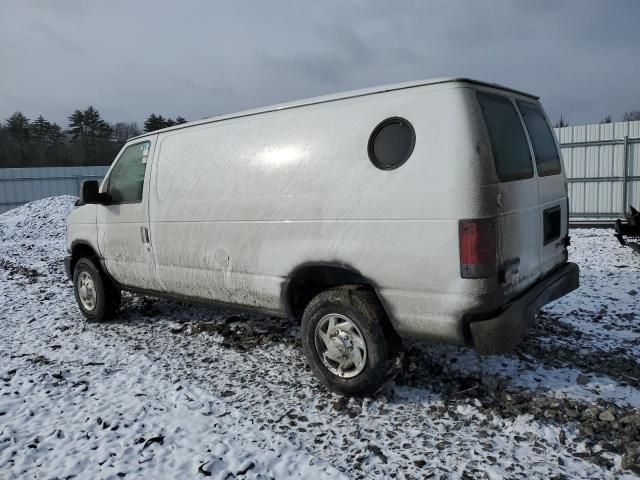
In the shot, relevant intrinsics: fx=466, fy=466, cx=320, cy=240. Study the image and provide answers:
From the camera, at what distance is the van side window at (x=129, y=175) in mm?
5070

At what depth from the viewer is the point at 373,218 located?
3254mm

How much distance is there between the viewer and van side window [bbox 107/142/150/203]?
5070 mm

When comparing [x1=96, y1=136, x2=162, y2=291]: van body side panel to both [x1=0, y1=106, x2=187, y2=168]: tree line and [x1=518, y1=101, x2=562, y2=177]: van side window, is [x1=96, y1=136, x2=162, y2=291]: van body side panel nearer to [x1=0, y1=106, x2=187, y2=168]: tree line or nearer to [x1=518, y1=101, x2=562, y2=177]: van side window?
[x1=518, y1=101, x2=562, y2=177]: van side window

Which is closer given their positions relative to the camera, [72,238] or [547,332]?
[547,332]

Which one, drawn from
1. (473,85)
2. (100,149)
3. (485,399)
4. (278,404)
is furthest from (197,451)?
(100,149)

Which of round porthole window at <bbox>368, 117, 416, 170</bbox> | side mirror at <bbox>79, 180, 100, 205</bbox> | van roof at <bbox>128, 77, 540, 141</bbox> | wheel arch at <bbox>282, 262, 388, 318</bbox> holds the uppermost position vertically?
van roof at <bbox>128, 77, 540, 141</bbox>

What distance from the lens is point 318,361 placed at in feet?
Result: 12.1

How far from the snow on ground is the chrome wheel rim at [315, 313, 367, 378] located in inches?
10.0

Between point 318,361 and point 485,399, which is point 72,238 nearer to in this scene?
point 318,361

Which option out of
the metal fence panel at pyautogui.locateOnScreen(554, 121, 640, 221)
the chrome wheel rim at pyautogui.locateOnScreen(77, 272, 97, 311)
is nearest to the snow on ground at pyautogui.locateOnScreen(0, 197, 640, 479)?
the chrome wheel rim at pyautogui.locateOnScreen(77, 272, 97, 311)

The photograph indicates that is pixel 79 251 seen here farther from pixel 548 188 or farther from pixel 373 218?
pixel 548 188

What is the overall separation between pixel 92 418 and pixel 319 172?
8.15ft

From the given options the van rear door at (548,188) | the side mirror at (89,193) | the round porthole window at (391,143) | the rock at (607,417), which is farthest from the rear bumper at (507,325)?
the side mirror at (89,193)

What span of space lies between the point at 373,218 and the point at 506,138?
109 centimetres
